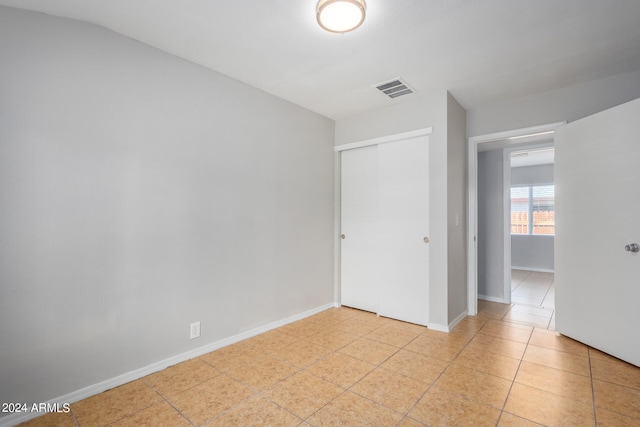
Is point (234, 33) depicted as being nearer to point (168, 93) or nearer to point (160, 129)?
point (168, 93)

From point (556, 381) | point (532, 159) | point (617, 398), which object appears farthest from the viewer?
point (532, 159)

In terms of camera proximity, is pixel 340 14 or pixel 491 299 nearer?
pixel 340 14

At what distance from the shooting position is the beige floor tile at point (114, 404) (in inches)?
70.9

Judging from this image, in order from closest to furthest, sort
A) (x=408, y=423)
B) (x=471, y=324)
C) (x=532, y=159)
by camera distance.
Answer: (x=408, y=423)
(x=471, y=324)
(x=532, y=159)

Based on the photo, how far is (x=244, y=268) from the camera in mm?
2994

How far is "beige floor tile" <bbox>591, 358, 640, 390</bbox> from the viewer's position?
7.23ft

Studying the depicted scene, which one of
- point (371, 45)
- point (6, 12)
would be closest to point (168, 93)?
point (6, 12)

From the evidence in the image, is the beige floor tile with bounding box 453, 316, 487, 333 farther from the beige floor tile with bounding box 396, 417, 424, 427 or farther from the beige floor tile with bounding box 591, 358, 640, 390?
the beige floor tile with bounding box 396, 417, 424, 427

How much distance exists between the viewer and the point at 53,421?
1.77m

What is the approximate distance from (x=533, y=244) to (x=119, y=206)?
8.11 meters

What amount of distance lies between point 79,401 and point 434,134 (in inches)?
146

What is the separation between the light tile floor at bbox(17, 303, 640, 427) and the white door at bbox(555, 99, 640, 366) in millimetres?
257

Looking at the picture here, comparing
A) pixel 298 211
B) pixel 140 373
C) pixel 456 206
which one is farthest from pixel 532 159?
pixel 140 373

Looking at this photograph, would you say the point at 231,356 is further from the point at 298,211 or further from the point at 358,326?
the point at 298,211
